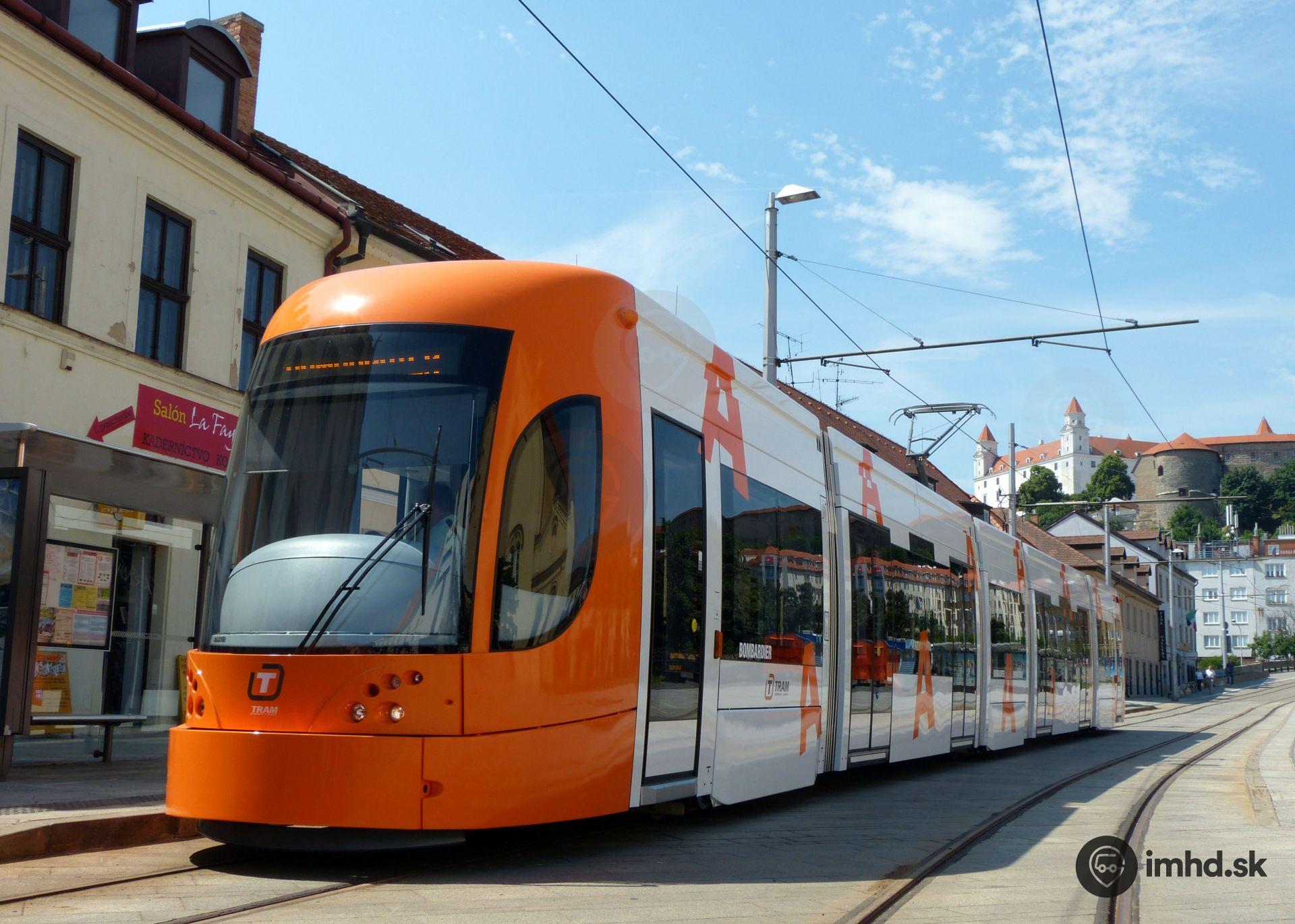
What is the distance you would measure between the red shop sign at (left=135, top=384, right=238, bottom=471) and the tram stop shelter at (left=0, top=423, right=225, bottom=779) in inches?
125

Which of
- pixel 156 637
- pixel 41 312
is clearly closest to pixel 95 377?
pixel 41 312

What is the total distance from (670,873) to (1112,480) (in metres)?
155

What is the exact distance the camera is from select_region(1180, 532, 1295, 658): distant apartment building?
13225 cm

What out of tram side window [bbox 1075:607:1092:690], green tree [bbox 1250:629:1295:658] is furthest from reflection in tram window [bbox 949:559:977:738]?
green tree [bbox 1250:629:1295:658]

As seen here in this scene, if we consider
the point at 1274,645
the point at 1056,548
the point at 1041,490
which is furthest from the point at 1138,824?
the point at 1041,490

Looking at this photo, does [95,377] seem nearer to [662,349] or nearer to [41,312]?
[41,312]

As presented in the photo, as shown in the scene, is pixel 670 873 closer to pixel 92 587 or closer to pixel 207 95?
pixel 92 587

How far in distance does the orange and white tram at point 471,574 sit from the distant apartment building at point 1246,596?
13312 centimetres

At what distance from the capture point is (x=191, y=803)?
6.84 metres

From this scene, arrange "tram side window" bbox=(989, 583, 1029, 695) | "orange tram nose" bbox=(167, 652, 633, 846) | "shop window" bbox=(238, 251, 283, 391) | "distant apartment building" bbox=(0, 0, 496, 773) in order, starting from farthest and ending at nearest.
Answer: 1. "tram side window" bbox=(989, 583, 1029, 695)
2. "shop window" bbox=(238, 251, 283, 391)
3. "distant apartment building" bbox=(0, 0, 496, 773)
4. "orange tram nose" bbox=(167, 652, 633, 846)

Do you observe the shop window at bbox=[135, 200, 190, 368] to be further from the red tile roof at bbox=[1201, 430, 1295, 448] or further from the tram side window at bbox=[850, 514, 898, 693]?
the red tile roof at bbox=[1201, 430, 1295, 448]

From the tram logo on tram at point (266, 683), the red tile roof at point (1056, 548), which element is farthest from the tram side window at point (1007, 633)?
the red tile roof at point (1056, 548)

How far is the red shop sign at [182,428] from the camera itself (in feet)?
51.0

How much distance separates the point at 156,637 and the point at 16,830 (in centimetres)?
606
